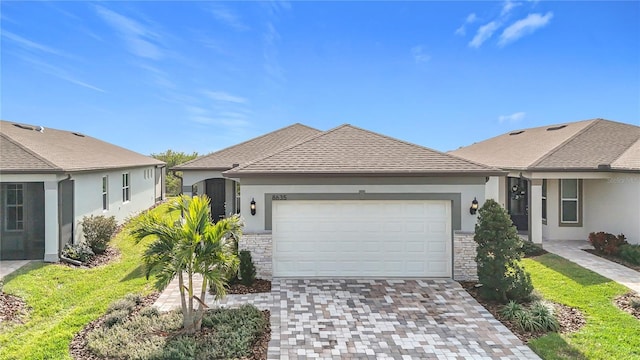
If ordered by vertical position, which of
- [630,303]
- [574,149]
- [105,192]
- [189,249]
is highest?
[574,149]

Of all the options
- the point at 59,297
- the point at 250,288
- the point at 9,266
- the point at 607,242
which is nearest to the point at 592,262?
the point at 607,242

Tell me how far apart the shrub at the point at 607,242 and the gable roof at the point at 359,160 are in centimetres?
608

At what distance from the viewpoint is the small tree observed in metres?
7.87

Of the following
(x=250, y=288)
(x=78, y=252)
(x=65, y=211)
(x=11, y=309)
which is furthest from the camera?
(x=65, y=211)

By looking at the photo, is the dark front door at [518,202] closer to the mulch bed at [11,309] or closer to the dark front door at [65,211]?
the mulch bed at [11,309]

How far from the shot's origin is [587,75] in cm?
1655

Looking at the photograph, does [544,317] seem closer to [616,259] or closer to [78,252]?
[616,259]

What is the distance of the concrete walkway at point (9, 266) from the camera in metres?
10.4

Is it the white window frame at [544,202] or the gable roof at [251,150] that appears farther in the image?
the gable roof at [251,150]

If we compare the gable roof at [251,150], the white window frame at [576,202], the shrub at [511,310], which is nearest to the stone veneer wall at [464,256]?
the shrub at [511,310]

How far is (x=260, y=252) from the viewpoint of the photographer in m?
9.70

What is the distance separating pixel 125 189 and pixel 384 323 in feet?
56.4

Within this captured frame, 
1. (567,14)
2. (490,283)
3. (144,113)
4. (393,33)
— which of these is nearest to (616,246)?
(490,283)

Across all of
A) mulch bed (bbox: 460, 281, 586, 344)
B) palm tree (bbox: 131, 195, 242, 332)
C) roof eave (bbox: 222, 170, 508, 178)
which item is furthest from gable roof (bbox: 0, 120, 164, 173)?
mulch bed (bbox: 460, 281, 586, 344)
